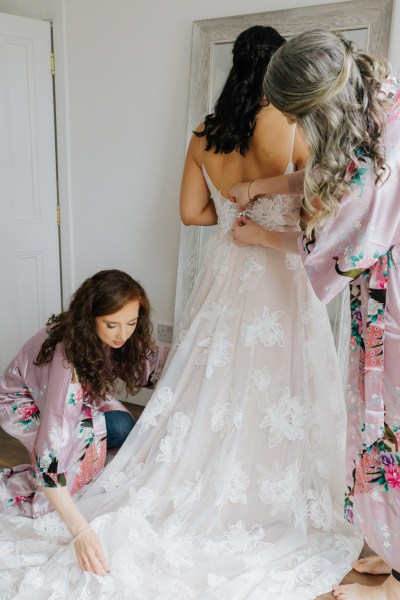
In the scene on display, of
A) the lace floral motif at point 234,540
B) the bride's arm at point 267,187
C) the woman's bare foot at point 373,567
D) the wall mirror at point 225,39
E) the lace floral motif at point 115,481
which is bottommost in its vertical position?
the woman's bare foot at point 373,567

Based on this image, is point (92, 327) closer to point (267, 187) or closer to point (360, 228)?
point (267, 187)

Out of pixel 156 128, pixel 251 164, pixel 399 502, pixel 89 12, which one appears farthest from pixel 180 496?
pixel 89 12

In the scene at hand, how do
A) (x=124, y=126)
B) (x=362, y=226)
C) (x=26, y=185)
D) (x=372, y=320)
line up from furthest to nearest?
1. (x=26, y=185)
2. (x=124, y=126)
3. (x=372, y=320)
4. (x=362, y=226)

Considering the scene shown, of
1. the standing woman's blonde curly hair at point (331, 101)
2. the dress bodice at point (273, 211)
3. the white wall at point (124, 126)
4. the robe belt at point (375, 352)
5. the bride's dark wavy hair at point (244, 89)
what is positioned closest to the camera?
the standing woman's blonde curly hair at point (331, 101)

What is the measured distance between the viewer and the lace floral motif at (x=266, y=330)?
1599 millimetres

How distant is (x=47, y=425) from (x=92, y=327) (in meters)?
0.31

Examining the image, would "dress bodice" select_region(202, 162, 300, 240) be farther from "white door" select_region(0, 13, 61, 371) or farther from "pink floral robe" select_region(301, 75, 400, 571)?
"white door" select_region(0, 13, 61, 371)

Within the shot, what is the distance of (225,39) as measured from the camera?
88.9 inches

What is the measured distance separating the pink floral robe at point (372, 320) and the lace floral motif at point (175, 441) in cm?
47

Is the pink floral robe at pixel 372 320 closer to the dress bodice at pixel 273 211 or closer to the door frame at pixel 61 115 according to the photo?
the dress bodice at pixel 273 211

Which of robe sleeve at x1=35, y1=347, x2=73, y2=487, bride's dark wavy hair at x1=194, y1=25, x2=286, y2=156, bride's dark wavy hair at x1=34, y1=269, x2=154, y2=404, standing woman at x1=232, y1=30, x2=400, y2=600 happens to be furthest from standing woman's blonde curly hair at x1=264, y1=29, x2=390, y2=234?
robe sleeve at x1=35, y1=347, x2=73, y2=487

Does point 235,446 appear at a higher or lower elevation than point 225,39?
lower

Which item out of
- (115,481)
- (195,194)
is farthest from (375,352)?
(115,481)

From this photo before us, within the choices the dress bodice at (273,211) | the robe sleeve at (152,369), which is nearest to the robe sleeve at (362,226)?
the dress bodice at (273,211)
